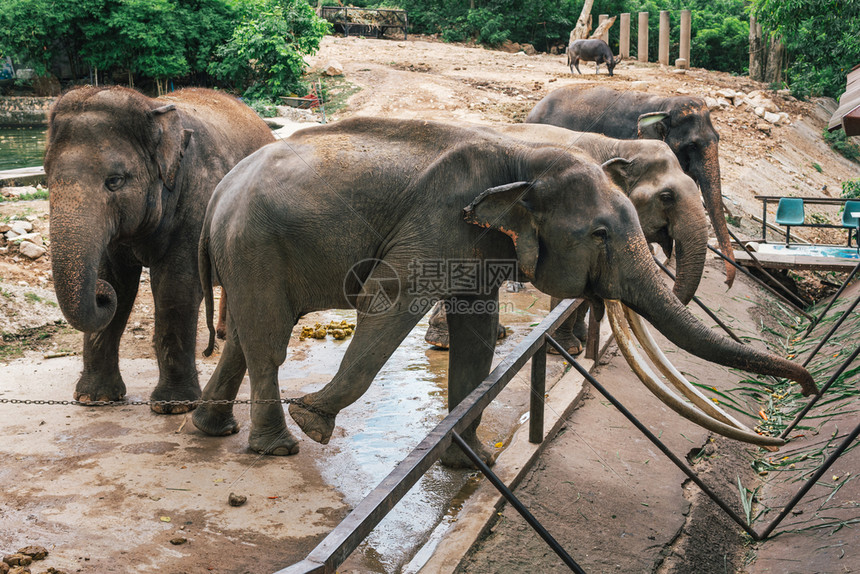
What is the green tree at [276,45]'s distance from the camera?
1925cm

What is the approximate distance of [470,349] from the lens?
4.61m

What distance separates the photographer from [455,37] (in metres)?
31.7

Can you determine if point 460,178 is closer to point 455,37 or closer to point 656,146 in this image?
point 656,146

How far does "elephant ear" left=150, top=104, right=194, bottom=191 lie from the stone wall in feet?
72.3

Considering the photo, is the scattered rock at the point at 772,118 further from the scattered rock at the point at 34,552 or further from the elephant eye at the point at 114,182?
the scattered rock at the point at 34,552

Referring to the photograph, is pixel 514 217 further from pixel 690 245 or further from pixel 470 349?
pixel 690 245

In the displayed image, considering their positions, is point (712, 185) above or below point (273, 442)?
above

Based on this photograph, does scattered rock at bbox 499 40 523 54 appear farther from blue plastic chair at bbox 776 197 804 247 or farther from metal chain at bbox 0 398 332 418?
metal chain at bbox 0 398 332 418

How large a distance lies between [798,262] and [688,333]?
6.98 metres

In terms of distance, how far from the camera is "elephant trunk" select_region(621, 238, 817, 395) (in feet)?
10.8

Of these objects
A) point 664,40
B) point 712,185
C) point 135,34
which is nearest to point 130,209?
point 712,185

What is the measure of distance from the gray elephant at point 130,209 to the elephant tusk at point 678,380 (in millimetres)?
2873

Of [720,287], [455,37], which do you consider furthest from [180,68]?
[720,287]

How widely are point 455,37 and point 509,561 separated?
30.2 meters
